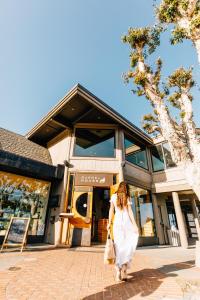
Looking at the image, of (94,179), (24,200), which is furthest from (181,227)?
(24,200)

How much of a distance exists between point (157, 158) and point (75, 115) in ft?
21.7

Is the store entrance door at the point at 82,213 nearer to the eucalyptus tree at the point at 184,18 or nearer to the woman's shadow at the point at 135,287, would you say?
the woman's shadow at the point at 135,287

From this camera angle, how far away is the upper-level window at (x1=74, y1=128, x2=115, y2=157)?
10.1 metres

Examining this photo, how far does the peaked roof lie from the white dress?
6.54 metres

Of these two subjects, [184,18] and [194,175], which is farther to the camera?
[184,18]

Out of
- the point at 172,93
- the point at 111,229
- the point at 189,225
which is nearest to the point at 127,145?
the point at 172,93

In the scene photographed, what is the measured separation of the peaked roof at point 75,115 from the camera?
354 inches

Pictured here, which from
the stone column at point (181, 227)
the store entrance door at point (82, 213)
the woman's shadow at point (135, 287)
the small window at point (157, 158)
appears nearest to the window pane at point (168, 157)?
the small window at point (157, 158)

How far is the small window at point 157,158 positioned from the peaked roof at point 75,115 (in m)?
1.76

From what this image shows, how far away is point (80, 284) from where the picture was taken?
3.28 m

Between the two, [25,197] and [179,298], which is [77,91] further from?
[179,298]

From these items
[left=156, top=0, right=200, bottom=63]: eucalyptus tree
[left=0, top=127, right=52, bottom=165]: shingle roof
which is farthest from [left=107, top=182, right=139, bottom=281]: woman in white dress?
[left=0, top=127, right=52, bottom=165]: shingle roof

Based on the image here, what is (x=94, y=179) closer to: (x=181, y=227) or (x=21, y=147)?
(x=21, y=147)

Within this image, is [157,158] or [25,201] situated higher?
[157,158]
